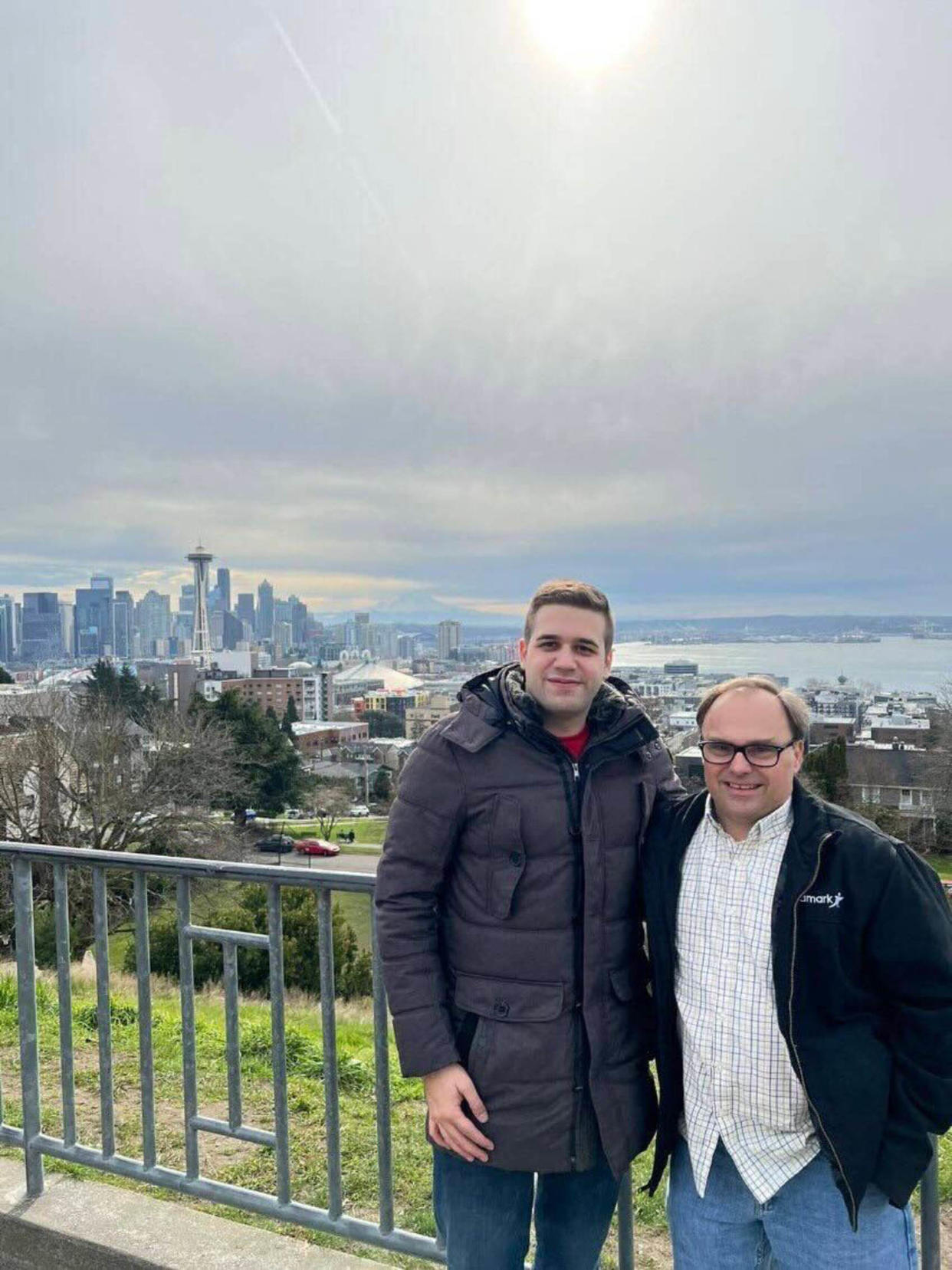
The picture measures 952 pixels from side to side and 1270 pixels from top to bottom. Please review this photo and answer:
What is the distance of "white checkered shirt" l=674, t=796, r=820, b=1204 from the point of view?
1.94 meters

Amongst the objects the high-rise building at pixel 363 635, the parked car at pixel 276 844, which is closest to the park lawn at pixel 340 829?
the parked car at pixel 276 844

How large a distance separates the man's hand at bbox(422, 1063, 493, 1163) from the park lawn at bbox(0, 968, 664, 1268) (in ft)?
3.62

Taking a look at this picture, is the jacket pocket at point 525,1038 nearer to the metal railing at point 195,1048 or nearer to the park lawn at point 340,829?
the metal railing at point 195,1048

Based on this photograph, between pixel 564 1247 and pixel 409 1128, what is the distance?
2343 millimetres

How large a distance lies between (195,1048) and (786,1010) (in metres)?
1.78

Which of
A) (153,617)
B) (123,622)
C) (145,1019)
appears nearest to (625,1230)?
(145,1019)

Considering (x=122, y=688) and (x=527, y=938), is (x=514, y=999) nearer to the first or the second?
(x=527, y=938)

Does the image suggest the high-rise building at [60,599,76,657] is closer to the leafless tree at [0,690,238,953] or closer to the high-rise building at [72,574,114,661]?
the high-rise building at [72,574,114,661]

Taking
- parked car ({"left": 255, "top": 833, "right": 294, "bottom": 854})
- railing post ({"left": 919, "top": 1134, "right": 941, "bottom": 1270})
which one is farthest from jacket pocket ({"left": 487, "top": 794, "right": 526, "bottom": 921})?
parked car ({"left": 255, "top": 833, "right": 294, "bottom": 854})

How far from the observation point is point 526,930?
6.78 ft

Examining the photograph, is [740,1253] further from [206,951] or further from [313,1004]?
[206,951]

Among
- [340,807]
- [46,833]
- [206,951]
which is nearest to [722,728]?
[206,951]

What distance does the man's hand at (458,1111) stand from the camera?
2045 millimetres

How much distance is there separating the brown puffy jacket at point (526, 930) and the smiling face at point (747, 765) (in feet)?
0.63
